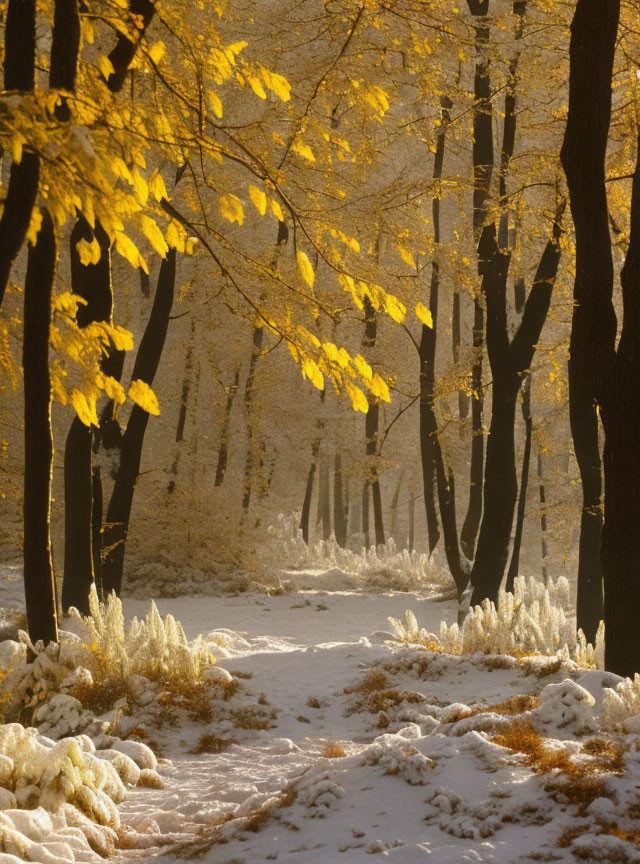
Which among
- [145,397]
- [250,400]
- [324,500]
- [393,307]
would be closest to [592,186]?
[393,307]

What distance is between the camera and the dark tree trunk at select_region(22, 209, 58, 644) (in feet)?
15.4

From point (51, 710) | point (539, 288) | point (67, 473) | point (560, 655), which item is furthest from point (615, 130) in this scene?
point (51, 710)

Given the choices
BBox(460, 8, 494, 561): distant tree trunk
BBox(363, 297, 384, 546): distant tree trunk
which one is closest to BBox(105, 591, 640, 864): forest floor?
BBox(460, 8, 494, 561): distant tree trunk

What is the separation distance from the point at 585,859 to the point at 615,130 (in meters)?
9.04

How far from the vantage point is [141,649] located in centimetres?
645

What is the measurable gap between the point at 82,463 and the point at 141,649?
1844 mm

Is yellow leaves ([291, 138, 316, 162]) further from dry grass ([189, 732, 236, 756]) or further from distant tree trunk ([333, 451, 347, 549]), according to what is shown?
distant tree trunk ([333, 451, 347, 549])

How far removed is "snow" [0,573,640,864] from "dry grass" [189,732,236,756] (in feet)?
0.05

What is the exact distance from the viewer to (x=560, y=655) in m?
6.50

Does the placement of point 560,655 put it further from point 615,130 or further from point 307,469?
point 307,469

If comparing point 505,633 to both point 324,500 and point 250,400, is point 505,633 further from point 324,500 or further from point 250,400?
point 324,500

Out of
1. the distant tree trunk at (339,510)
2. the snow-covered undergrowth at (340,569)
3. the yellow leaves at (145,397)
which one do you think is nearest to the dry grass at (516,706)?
the yellow leaves at (145,397)

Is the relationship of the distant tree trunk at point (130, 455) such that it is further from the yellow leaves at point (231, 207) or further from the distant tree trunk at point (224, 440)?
the distant tree trunk at point (224, 440)

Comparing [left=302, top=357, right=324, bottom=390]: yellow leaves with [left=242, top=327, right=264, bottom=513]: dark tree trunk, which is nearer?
[left=302, top=357, right=324, bottom=390]: yellow leaves
